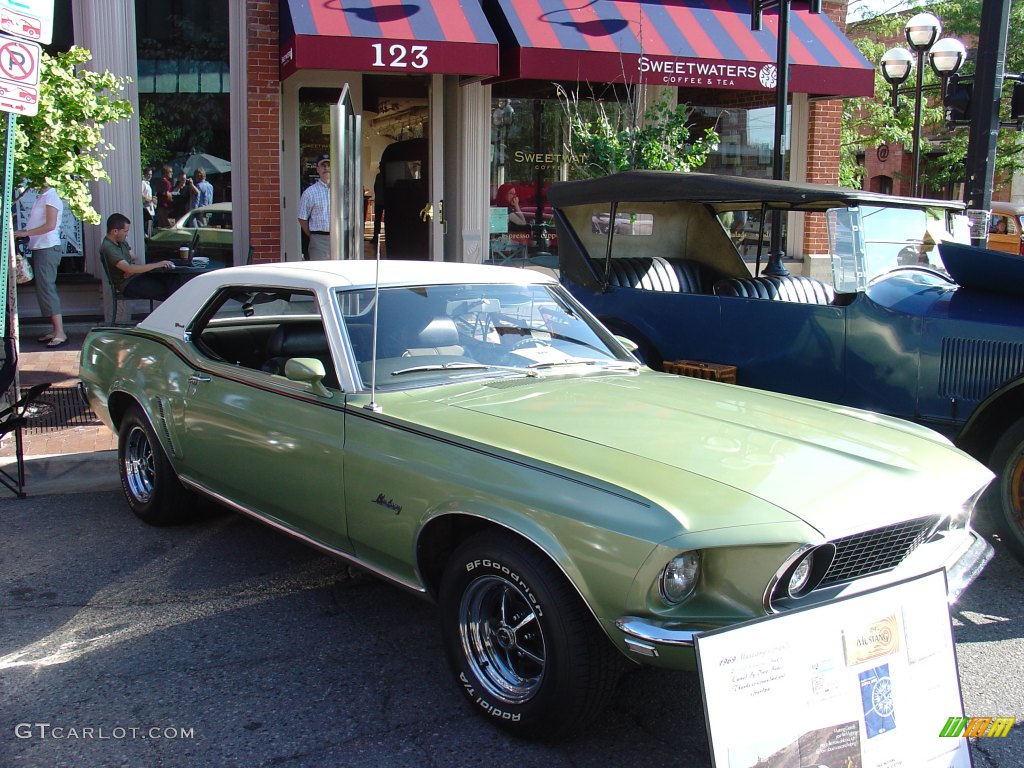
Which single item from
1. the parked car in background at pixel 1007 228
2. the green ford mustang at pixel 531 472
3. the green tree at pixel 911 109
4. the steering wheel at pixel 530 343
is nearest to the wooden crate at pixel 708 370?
the green ford mustang at pixel 531 472

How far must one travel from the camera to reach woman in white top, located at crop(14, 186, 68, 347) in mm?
9844

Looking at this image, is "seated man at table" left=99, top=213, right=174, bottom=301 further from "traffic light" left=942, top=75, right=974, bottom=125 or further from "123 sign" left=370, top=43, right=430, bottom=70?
"traffic light" left=942, top=75, right=974, bottom=125

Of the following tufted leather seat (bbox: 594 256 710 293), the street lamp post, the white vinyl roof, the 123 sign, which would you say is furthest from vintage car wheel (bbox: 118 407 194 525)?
the street lamp post

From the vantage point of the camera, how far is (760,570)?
2932mm

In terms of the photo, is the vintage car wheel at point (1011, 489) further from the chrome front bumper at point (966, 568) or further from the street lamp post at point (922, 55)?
the street lamp post at point (922, 55)

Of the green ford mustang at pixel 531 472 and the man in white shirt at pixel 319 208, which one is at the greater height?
the man in white shirt at pixel 319 208

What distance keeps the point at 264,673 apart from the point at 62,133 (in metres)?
5.15

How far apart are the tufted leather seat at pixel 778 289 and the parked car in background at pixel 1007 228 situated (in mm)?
13124

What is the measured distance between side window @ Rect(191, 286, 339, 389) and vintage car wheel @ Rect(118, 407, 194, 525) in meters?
0.60

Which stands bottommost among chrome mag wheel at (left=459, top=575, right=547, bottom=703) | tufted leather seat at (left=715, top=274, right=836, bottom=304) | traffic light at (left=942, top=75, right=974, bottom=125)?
chrome mag wheel at (left=459, top=575, right=547, bottom=703)

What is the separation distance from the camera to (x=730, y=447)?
11.5ft

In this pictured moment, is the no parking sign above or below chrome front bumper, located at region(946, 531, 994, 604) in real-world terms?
above

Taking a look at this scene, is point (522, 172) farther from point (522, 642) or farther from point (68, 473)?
point (522, 642)

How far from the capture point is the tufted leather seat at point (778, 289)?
710cm
